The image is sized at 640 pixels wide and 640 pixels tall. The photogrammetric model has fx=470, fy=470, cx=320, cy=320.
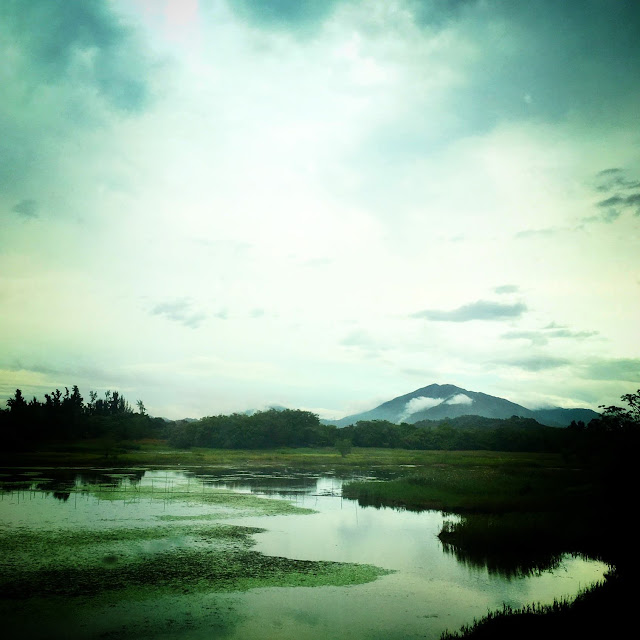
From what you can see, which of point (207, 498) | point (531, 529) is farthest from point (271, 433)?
point (531, 529)

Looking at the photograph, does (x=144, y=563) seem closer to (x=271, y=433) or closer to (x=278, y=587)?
(x=278, y=587)

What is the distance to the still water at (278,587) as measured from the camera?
12180 mm

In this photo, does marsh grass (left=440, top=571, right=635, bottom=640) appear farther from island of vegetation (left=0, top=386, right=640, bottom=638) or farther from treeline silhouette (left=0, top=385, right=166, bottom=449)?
treeline silhouette (left=0, top=385, right=166, bottom=449)

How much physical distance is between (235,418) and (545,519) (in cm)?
9905

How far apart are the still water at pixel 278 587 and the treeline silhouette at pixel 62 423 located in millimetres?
68496

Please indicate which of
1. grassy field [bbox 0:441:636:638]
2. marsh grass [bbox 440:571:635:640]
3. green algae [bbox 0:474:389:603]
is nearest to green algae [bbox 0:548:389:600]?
green algae [bbox 0:474:389:603]

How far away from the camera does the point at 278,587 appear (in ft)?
50.1

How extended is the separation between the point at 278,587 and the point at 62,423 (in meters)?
116

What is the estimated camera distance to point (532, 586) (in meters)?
16.2

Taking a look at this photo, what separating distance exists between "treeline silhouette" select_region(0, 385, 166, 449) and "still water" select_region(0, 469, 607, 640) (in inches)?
2697

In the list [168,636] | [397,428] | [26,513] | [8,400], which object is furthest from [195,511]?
[8,400]

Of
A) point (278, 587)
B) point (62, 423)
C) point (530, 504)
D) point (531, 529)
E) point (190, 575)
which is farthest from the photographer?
point (62, 423)

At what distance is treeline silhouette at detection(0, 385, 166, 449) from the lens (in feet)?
305

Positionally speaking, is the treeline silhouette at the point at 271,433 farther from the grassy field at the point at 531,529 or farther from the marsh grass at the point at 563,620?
the marsh grass at the point at 563,620
